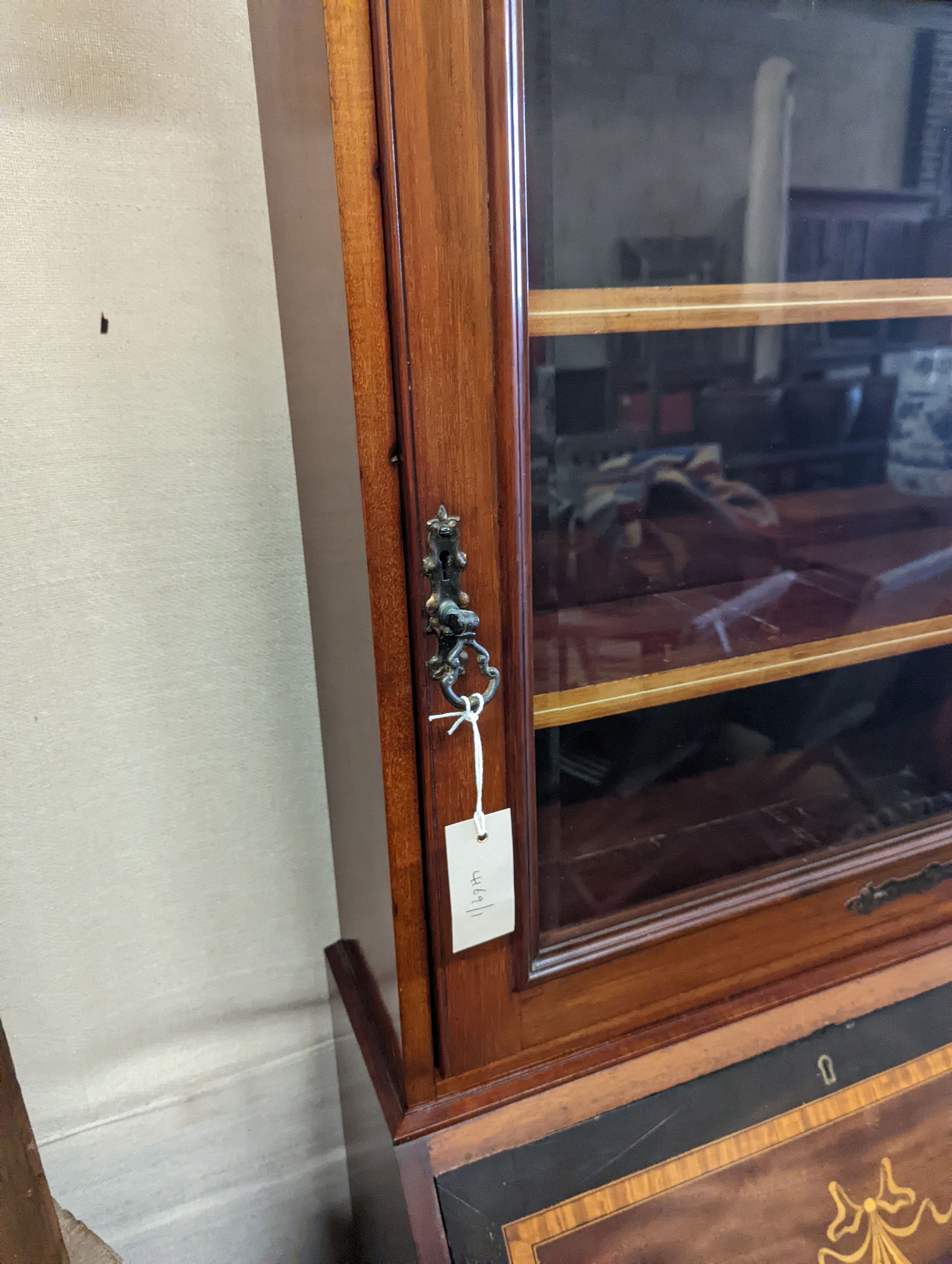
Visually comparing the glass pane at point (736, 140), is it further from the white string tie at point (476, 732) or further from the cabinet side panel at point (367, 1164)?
the cabinet side panel at point (367, 1164)

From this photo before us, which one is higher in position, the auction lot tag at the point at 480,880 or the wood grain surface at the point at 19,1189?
the auction lot tag at the point at 480,880

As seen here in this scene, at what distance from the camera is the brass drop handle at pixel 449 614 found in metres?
0.49

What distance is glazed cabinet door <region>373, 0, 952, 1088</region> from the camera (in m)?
0.47

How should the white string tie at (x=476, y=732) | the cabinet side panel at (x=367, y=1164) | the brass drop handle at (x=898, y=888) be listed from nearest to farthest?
the white string tie at (x=476, y=732) < the cabinet side panel at (x=367, y=1164) < the brass drop handle at (x=898, y=888)

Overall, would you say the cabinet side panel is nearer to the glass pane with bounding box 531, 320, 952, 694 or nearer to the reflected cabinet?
the reflected cabinet

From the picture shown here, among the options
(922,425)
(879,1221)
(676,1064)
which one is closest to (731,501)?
(922,425)

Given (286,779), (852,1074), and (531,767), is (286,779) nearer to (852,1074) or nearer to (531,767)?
(531,767)

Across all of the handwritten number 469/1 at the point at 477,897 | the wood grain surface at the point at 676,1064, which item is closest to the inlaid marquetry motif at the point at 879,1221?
the wood grain surface at the point at 676,1064

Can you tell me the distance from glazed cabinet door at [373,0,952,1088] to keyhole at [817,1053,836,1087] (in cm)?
6

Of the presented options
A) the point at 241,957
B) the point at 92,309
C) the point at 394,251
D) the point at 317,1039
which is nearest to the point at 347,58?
the point at 394,251

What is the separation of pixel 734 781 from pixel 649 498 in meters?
0.28

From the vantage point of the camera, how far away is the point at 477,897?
1.87 ft

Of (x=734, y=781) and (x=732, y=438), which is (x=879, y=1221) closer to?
(x=734, y=781)

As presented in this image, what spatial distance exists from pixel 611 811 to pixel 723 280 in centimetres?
41
